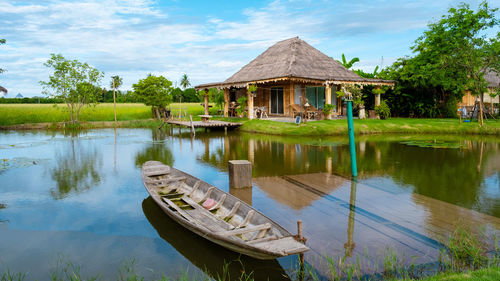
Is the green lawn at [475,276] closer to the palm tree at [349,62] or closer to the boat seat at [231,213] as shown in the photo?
the boat seat at [231,213]

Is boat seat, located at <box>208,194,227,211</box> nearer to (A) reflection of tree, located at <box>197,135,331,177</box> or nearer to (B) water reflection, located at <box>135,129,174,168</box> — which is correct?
(A) reflection of tree, located at <box>197,135,331,177</box>

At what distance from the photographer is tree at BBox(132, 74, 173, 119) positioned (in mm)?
32031

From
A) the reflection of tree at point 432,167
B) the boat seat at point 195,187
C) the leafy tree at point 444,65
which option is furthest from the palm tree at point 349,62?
the boat seat at point 195,187

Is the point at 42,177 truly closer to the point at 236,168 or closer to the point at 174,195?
the point at 174,195

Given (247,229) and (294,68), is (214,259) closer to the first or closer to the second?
(247,229)

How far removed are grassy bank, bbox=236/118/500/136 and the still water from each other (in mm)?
5302

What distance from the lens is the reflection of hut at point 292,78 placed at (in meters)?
23.5

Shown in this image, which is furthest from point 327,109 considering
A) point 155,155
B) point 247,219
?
point 247,219

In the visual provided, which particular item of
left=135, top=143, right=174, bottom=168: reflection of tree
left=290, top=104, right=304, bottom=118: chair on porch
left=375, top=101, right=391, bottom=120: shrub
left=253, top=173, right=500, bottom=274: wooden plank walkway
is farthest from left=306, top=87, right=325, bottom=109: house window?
left=253, top=173, right=500, bottom=274: wooden plank walkway

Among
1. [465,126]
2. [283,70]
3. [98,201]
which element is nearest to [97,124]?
[283,70]

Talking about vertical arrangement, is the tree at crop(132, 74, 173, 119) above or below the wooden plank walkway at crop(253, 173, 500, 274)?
above

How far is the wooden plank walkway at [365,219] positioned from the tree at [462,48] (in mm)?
16127

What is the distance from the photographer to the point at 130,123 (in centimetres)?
3097

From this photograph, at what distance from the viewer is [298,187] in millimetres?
8938
